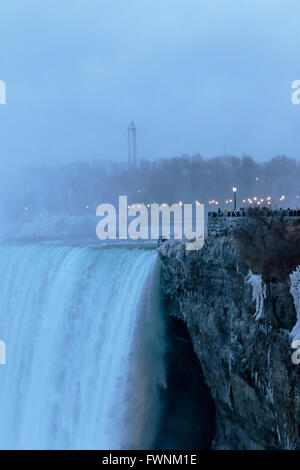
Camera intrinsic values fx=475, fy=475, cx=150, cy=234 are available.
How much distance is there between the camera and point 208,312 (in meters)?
16.6

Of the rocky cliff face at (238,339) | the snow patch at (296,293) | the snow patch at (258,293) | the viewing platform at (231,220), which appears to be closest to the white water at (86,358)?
the rocky cliff face at (238,339)

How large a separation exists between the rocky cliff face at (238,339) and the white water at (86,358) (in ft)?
5.63

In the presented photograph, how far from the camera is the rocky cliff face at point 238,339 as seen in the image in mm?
12672

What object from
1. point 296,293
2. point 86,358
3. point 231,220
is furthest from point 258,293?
point 86,358

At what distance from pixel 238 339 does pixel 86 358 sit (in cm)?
700

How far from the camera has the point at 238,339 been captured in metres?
14.9

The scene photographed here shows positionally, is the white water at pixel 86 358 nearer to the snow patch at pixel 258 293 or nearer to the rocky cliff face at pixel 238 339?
the rocky cliff face at pixel 238 339

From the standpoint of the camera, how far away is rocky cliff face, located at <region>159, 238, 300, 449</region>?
12.7 metres

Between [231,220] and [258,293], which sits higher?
[231,220]

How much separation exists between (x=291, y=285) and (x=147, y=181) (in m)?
66.1

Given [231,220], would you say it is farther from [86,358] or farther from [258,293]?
[86,358]

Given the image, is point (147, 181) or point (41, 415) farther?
point (147, 181)
